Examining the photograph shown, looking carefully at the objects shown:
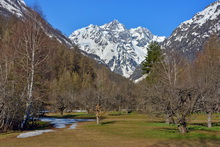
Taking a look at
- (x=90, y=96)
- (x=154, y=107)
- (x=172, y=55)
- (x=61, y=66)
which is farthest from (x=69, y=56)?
(x=154, y=107)

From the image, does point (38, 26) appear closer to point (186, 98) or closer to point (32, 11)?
point (32, 11)

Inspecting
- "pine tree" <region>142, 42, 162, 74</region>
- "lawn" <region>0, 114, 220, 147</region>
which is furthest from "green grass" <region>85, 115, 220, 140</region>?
"pine tree" <region>142, 42, 162, 74</region>

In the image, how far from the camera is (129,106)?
223ft

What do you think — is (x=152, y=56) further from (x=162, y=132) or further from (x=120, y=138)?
(x=120, y=138)

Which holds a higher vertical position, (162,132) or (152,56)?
(152,56)

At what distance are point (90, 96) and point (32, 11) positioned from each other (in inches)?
1698

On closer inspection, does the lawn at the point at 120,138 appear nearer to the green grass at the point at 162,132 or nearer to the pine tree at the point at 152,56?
the green grass at the point at 162,132

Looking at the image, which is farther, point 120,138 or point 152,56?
point 152,56

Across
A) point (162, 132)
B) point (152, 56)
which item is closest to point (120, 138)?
point (162, 132)

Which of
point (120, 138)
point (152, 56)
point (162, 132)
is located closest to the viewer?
point (120, 138)

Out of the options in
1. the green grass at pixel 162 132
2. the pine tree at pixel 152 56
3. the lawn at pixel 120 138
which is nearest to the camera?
the lawn at pixel 120 138

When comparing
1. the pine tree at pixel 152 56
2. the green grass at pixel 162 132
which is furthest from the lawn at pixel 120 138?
the pine tree at pixel 152 56

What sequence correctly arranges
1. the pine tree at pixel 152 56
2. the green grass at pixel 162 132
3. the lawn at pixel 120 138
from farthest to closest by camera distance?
1. the pine tree at pixel 152 56
2. the green grass at pixel 162 132
3. the lawn at pixel 120 138

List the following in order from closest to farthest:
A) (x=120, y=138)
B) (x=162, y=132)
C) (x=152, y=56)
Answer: (x=120, y=138) → (x=162, y=132) → (x=152, y=56)
